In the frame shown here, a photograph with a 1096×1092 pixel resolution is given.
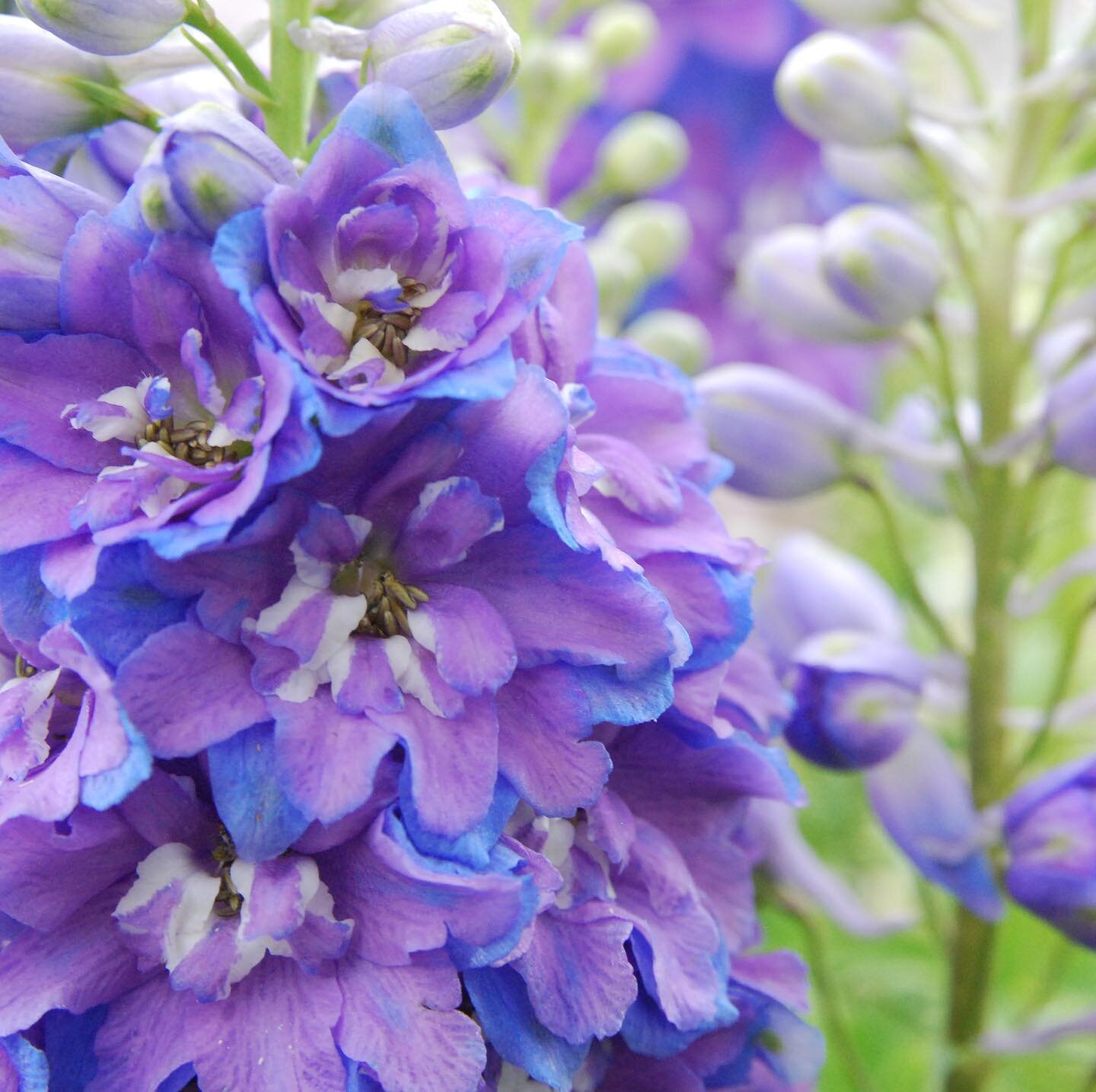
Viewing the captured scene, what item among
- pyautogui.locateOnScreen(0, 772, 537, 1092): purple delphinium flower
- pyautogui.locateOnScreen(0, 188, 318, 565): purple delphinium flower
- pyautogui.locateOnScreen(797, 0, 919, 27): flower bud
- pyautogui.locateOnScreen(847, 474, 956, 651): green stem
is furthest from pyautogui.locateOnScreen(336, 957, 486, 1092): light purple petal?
pyautogui.locateOnScreen(797, 0, 919, 27): flower bud

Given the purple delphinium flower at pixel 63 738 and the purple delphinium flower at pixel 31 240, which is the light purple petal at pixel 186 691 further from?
the purple delphinium flower at pixel 31 240

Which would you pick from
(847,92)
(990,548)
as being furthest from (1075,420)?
(847,92)

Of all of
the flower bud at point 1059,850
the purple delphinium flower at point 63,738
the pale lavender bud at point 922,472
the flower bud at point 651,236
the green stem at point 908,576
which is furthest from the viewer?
the flower bud at point 651,236

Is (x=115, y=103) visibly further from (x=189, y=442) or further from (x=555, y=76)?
(x=555, y=76)

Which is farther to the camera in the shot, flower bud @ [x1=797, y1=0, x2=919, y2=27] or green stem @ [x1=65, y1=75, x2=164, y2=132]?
flower bud @ [x1=797, y1=0, x2=919, y2=27]

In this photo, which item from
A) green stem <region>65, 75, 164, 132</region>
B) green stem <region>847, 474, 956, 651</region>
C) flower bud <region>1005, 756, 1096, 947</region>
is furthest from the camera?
green stem <region>847, 474, 956, 651</region>

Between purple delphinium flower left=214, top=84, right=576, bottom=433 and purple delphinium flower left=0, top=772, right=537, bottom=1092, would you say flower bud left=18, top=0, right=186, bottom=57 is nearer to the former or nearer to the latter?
purple delphinium flower left=214, top=84, right=576, bottom=433

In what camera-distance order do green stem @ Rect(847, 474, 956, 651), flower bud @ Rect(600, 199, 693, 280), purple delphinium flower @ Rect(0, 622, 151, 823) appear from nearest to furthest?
1. purple delphinium flower @ Rect(0, 622, 151, 823)
2. green stem @ Rect(847, 474, 956, 651)
3. flower bud @ Rect(600, 199, 693, 280)

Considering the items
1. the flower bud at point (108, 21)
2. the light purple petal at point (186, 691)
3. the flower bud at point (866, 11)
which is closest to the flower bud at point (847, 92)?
the flower bud at point (866, 11)
